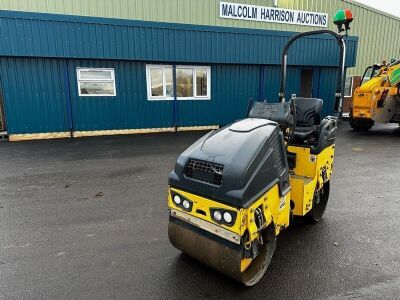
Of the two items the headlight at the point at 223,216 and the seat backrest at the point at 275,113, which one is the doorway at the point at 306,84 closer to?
the seat backrest at the point at 275,113

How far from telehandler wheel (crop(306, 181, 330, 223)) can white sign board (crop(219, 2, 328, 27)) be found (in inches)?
482

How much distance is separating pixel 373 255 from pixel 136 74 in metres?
9.75

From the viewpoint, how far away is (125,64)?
35.4ft

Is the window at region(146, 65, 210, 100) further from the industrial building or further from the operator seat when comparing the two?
the operator seat

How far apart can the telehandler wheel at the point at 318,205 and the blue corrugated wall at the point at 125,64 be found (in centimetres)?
828

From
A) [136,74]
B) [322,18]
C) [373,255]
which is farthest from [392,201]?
[322,18]

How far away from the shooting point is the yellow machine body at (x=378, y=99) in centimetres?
1102

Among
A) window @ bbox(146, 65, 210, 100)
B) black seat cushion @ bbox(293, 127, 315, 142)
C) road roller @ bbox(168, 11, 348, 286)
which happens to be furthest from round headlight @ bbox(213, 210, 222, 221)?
window @ bbox(146, 65, 210, 100)

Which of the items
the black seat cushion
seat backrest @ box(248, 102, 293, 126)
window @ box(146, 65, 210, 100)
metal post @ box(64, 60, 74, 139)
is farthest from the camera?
window @ box(146, 65, 210, 100)

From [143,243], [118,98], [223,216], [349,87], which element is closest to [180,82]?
[118,98]

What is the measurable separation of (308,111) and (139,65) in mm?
8168

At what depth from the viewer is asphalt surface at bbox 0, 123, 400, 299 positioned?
8.89 ft

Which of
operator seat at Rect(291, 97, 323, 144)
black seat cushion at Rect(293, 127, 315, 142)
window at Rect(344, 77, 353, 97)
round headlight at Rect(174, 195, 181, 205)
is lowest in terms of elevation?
round headlight at Rect(174, 195, 181, 205)

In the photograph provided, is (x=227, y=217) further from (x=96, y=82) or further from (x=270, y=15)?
(x=270, y=15)
